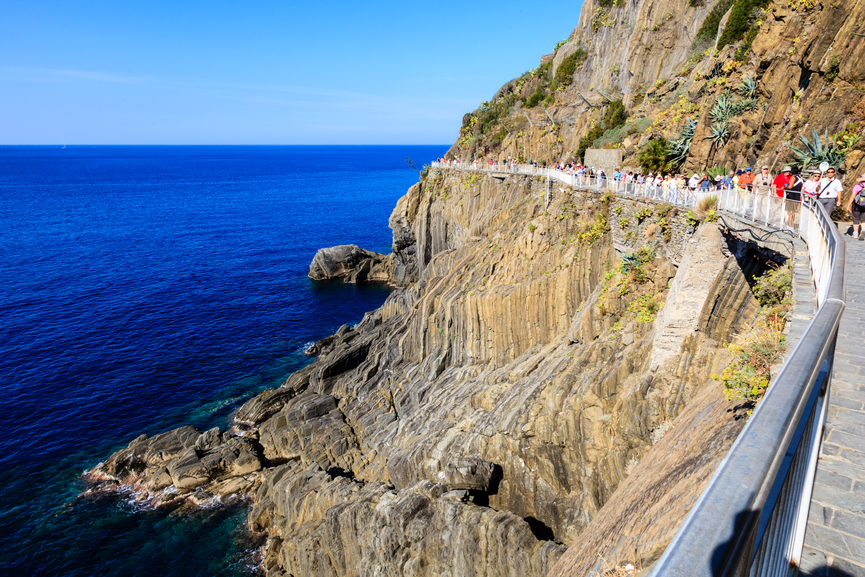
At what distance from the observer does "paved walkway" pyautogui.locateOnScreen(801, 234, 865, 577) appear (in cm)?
475

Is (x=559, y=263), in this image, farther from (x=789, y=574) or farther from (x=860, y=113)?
(x=789, y=574)

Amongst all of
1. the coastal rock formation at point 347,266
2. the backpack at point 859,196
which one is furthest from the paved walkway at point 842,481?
the coastal rock formation at point 347,266

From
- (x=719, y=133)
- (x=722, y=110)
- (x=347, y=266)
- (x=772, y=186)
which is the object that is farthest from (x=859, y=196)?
(x=347, y=266)

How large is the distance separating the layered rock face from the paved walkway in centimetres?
236

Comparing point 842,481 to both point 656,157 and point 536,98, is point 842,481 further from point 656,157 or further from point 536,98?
point 536,98

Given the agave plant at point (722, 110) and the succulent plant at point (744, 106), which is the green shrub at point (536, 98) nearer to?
the agave plant at point (722, 110)

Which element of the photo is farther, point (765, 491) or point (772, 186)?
point (772, 186)

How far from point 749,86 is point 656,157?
6556mm

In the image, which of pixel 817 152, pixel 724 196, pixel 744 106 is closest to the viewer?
pixel 724 196

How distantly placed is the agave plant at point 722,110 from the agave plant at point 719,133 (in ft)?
1.00

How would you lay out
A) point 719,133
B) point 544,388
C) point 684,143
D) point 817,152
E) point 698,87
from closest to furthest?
point 817,152 → point 544,388 → point 719,133 → point 684,143 → point 698,87

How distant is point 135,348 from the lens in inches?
1839

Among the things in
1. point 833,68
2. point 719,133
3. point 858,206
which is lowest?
point 858,206

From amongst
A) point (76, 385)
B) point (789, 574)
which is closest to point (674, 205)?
point (789, 574)
